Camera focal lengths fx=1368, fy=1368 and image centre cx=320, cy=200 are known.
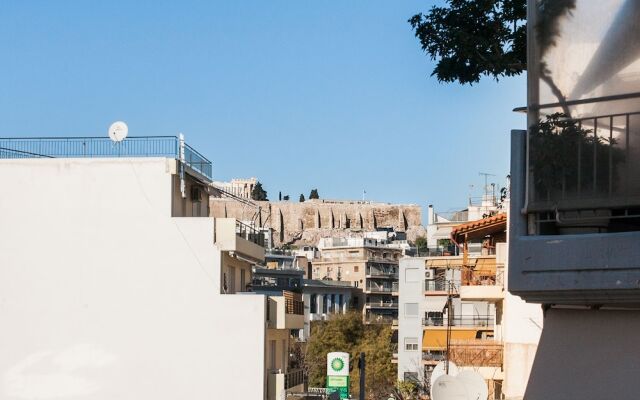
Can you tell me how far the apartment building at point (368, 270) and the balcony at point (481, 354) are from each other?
9437cm

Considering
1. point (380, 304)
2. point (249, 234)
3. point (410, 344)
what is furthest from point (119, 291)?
point (380, 304)

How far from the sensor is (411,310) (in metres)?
85.1

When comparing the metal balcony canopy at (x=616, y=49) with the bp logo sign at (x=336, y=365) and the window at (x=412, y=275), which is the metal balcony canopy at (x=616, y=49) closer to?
the bp logo sign at (x=336, y=365)

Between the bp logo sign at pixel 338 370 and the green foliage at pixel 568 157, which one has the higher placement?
the green foliage at pixel 568 157

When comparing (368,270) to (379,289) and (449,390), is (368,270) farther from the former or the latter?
(449,390)

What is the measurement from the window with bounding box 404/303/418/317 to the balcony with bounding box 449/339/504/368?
5454 centimetres

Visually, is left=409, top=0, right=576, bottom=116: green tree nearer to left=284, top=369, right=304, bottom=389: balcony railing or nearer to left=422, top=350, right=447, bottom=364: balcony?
left=284, top=369, right=304, bottom=389: balcony railing

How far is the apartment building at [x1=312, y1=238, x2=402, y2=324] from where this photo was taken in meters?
132

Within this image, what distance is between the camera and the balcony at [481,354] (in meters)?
29.4

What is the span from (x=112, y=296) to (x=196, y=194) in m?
4.91

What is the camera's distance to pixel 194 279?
39.2 m

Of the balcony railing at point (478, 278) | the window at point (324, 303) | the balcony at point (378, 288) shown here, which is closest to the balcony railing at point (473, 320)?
the balcony railing at point (478, 278)

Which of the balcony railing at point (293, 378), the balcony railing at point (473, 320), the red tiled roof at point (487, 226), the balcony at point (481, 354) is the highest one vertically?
the red tiled roof at point (487, 226)

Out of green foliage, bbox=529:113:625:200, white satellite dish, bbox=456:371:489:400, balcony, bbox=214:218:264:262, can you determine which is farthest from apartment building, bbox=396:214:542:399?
green foliage, bbox=529:113:625:200
